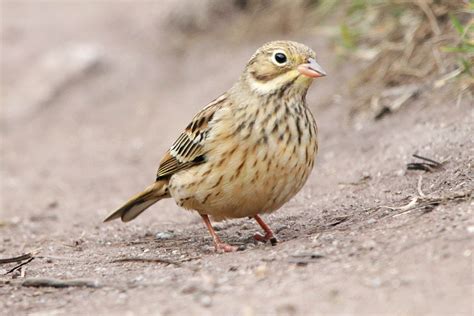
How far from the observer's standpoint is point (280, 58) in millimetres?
5387

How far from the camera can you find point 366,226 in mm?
5191

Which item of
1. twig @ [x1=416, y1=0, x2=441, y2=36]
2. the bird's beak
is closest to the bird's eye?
the bird's beak

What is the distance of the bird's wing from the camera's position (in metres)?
5.68

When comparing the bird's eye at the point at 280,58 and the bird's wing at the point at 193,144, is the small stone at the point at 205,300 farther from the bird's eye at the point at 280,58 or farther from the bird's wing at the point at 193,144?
the bird's eye at the point at 280,58

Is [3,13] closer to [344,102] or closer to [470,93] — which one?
[344,102]

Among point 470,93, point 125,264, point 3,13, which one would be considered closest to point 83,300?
point 125,264

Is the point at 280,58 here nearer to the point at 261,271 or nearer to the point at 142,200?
the point at 261,271

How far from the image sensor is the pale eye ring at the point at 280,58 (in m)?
5.37

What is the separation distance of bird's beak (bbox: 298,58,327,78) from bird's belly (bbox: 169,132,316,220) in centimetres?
42

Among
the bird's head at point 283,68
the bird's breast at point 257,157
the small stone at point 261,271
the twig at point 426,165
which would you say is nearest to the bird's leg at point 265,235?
the bird's breast at point 257,157

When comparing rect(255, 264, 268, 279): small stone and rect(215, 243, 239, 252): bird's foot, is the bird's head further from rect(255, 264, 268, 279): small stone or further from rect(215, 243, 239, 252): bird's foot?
rect(255, 264, 268, 279): small stone

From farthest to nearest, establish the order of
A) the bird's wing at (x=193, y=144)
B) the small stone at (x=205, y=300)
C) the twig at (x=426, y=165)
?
the twig at (x=426, y=165)
the bird's wing at (x=193, y=144)
the small stone at (x=205, y=300)

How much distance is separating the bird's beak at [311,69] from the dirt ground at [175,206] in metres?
0.94

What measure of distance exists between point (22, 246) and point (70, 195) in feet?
8.21
